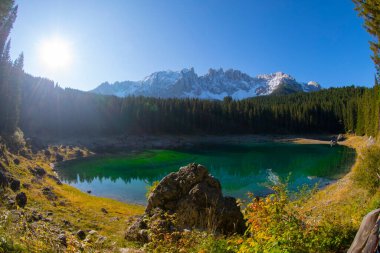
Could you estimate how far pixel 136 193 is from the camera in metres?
39.5

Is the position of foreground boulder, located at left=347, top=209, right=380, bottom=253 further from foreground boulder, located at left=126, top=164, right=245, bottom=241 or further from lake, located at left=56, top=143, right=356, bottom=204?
lake, located at left=56, top=143, right=356, bottom=204

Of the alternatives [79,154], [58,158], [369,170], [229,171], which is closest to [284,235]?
[369,170]

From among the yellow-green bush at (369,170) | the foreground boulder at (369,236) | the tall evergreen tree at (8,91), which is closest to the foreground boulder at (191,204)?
the yellow-green bush at (369,170)

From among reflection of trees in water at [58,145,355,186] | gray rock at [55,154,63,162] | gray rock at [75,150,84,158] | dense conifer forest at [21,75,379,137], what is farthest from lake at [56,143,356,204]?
dense conifer forest at [21,75,379,137]

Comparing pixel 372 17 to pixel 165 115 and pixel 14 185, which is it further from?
pixel 165 115

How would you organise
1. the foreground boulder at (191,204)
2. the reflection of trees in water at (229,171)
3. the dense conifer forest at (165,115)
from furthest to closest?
the dense conifer forest at (165,115) → the reflection of trees in water at (229,171) → the foreground boulder at (191,204)

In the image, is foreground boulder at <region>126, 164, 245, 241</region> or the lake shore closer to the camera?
foreground boulder at <region>126, 164, 245, 241</region>

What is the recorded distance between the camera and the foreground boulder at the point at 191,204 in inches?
589

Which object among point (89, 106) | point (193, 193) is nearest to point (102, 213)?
point (193, 193)

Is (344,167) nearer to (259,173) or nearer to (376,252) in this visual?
(259,173)

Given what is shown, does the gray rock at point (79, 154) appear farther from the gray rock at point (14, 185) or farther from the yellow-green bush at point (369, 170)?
the yellow-green bush at point (369, 170)

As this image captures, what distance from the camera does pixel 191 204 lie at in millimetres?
15703

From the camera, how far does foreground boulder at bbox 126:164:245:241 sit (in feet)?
49.1

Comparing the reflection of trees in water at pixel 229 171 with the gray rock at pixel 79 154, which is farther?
the gray rock at pixel 79 154
